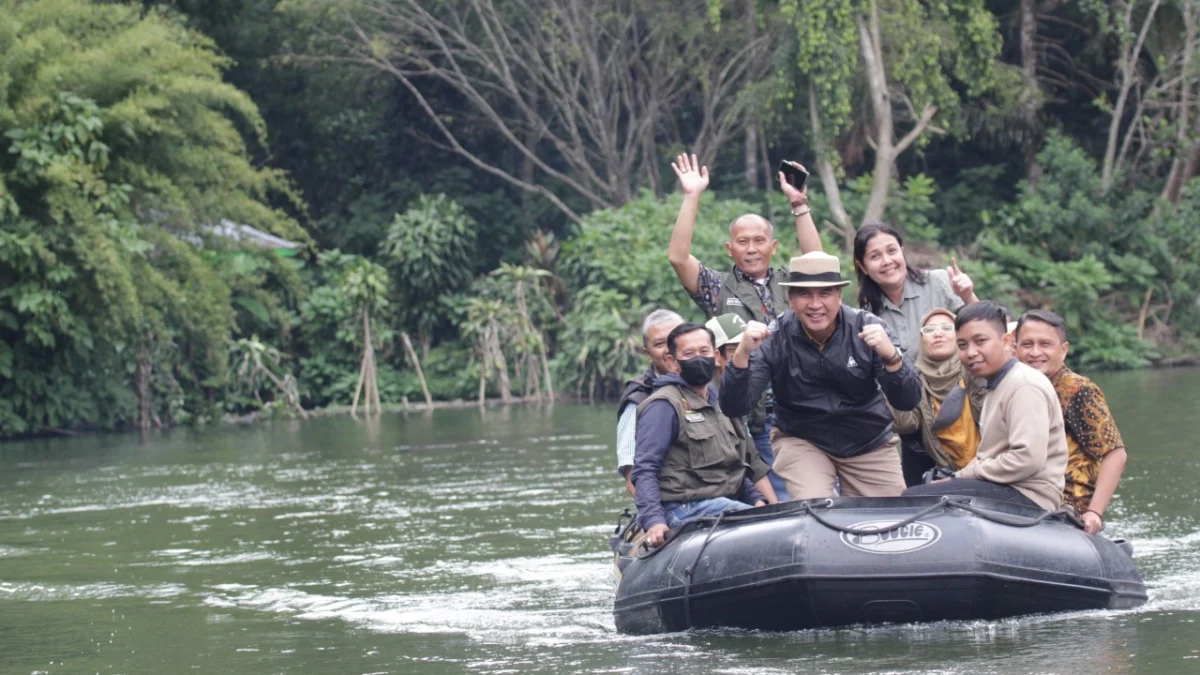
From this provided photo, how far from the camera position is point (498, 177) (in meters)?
34.3

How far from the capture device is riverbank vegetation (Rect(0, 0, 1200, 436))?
20750 millimetres

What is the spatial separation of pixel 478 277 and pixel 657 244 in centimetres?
465

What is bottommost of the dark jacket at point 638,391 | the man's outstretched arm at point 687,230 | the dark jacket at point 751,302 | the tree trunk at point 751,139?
the dark jacket at point 638,391

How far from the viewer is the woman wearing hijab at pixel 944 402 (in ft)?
24.5

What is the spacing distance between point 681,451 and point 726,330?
1.89 ft

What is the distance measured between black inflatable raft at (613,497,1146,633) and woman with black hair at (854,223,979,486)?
0.90 m

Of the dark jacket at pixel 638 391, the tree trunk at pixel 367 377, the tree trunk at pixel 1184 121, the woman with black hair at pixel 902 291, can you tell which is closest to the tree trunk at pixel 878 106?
the tree trunk at pixel 1184 121

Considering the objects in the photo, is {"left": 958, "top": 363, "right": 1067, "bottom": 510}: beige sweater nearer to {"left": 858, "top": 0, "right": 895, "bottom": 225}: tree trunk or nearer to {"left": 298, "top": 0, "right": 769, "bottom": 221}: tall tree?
{"left": 858, "top": 0, "right": 895, "bottom": 225}: tree trunk

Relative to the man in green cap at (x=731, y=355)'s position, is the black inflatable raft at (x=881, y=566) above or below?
below

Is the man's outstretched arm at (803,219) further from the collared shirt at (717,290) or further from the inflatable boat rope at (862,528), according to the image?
the inflatable boat rope at (862,528)

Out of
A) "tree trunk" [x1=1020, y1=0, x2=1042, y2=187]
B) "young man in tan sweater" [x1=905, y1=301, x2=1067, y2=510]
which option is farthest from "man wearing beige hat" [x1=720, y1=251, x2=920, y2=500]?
"tree trunk" [x1=1020, y1=0, x2=1042, y2=187]

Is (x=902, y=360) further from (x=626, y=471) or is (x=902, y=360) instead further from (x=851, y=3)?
(x=851, y=3)

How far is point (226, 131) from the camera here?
22.3 m

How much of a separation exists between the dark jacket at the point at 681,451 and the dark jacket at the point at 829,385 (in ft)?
0.99
